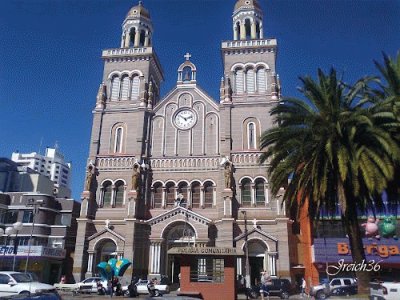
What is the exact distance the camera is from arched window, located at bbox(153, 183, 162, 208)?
41.4 m

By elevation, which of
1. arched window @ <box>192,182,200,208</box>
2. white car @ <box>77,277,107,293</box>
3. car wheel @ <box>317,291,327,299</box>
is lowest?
car wheel @ <box>317,291,327,299</box>

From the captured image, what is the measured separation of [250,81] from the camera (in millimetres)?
45812

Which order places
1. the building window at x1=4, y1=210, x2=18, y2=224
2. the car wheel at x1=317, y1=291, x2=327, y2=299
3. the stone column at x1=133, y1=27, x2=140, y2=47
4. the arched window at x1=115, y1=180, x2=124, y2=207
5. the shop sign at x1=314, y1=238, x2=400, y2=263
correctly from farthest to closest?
the stone column at x1=133, y1=27, x2=140, y2=47
the building window at x1=4, y1=210, x2=18, y2=224
the arched window at x1=115, y1=180, x2=124, y2=207
the shop sign at x1=314, y1=238, x2=400, y2=263
the car wheel at x1=317, y1=291, x2=327, y2=299

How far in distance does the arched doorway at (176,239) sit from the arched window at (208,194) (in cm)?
350

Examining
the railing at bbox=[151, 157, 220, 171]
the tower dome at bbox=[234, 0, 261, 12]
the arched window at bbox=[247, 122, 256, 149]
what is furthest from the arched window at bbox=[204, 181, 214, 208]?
the tower dome at bbox=[234, 0, 261, 12]

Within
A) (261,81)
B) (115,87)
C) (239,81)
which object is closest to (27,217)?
(115,87)

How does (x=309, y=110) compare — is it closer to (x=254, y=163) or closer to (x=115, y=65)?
(x=254, y=163)

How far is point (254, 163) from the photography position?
40719mm

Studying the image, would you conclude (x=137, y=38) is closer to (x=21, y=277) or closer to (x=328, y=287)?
(x=21, y=277)

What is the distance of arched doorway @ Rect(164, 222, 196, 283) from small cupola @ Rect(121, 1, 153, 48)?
81.9 feet

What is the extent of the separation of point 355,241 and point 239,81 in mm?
29680

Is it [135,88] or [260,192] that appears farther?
[135,88]

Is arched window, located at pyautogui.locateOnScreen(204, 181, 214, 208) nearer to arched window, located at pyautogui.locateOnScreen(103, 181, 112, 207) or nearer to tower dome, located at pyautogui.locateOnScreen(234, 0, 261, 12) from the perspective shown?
arched window, located at pyautogui.locateOnScreen(103, 181, 112, 207)

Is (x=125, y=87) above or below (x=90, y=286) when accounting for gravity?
above
